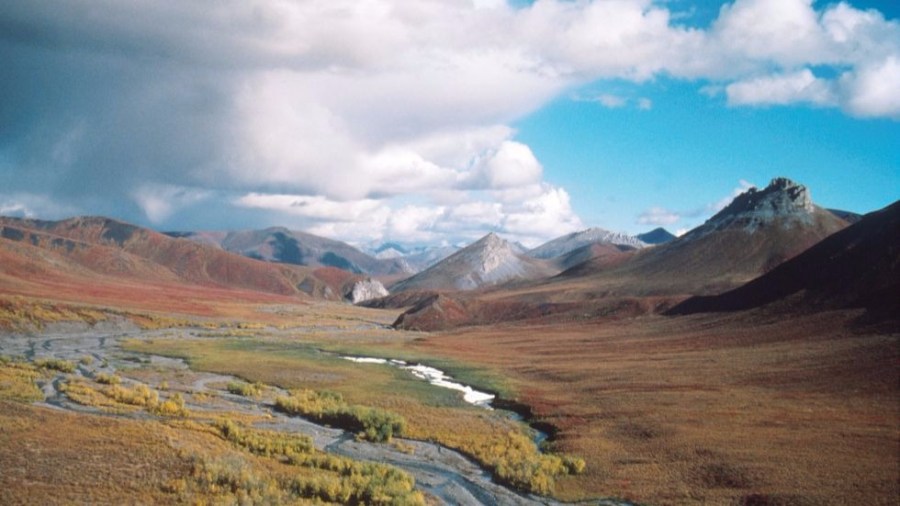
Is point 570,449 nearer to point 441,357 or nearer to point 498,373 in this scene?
point 498,373

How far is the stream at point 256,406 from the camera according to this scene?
3700cm

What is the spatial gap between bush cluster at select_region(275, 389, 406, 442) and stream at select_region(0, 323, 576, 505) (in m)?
1.14

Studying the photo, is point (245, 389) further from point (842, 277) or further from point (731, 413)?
point (842, 277)

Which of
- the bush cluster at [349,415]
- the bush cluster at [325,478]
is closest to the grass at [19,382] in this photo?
the bush cluster at [325,478]

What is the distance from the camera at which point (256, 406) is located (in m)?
57.5

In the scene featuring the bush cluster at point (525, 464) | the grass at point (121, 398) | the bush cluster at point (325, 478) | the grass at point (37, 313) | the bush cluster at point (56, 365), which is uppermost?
the grass at point (37, 313)

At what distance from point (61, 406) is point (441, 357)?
206 feet

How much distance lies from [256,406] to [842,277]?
336ft

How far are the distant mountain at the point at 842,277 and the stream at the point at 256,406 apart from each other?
217ft

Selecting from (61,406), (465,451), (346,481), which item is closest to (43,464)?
(346,481)

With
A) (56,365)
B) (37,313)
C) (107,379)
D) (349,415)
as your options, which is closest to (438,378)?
(349,415)

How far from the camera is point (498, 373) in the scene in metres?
83.8

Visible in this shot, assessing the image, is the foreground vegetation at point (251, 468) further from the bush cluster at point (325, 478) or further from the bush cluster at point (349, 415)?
the bush cluster at point (349, 415)

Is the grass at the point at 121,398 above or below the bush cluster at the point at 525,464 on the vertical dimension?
above
